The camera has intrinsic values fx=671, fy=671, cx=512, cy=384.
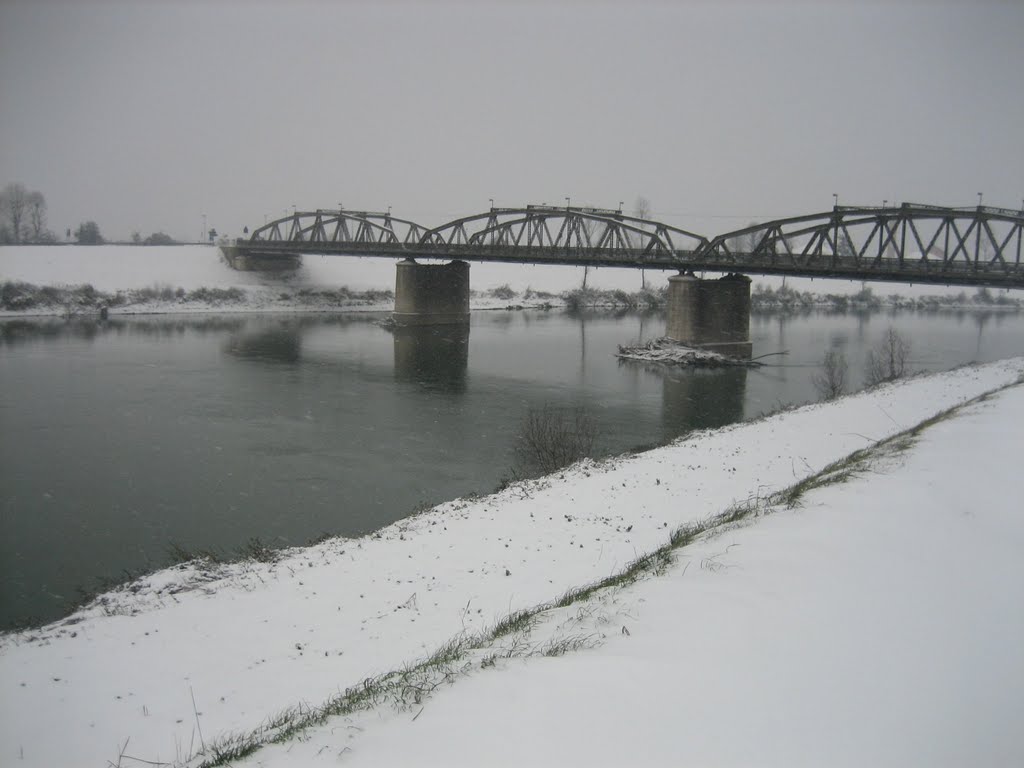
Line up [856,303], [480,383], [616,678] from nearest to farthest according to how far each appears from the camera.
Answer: [616,678] < [480,383] < [856,303]

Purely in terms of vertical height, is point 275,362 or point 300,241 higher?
point 300,241

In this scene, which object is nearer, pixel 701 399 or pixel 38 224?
pixel 701 399

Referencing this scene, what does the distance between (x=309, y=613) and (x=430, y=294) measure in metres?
59.2

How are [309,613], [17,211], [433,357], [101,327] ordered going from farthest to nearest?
1. [17,211]
2. [101,327]
3. [433,357]
4. [309,613]

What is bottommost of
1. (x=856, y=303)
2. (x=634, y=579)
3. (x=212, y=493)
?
(x=212, y=493)

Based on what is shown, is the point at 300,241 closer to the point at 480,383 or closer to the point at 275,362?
the point at 275,362

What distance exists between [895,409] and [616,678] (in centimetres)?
2142

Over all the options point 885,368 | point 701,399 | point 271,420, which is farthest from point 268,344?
point 885,368

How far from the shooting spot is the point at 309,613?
8734 mm

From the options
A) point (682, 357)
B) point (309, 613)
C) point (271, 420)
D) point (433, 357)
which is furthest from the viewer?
point (433, 357)

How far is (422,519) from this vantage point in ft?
42.3

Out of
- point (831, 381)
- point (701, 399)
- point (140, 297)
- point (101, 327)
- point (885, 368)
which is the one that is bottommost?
point (701, 399)

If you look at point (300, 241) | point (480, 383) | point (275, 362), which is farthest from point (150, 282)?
point (480, 383)

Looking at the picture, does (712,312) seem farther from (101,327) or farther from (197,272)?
(197,272)
